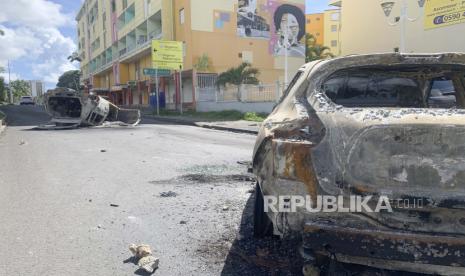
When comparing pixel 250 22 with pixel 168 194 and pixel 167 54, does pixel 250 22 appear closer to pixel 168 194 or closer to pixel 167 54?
pixel 167 54

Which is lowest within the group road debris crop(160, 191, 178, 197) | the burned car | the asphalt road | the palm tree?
the asphalt road

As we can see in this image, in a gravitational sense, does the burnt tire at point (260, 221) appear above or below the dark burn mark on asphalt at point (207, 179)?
above

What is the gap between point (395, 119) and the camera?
8.02 feet

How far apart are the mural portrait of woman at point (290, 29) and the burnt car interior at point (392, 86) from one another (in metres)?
34.9

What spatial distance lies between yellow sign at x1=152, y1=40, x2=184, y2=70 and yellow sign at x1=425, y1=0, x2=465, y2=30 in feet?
55.7

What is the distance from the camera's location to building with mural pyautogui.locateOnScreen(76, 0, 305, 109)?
1314 inches

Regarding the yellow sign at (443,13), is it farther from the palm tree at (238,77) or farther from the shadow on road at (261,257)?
the shadow on road at (261,257)

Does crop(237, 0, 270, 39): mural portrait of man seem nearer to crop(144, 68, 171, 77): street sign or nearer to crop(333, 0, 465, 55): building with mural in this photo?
crop(333, 0, 465, 55): building with mural

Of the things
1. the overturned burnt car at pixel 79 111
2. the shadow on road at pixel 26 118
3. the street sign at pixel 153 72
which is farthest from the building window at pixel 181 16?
the overturned burnt car at pixel 79 111

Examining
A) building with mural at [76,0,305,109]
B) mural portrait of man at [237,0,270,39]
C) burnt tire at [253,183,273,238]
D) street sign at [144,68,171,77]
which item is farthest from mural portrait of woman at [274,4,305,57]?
burnt tire at [253,183,273,238]

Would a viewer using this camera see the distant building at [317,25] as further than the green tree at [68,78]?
No

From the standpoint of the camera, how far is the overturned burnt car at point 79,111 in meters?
18.2

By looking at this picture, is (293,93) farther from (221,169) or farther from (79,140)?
(79,140)

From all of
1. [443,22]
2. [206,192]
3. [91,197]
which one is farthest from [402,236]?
[443,22]
